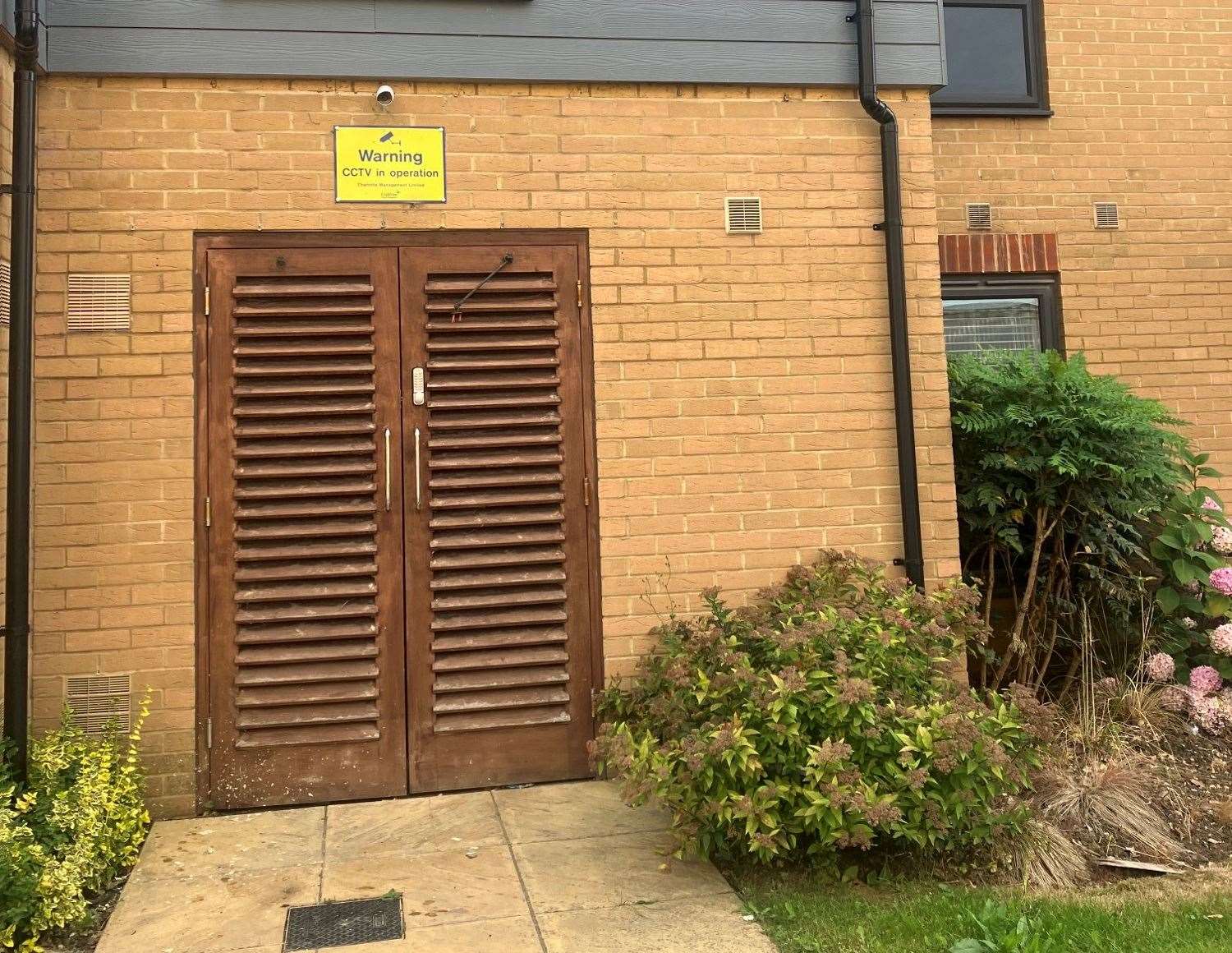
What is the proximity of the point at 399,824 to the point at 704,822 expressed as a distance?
1.41m

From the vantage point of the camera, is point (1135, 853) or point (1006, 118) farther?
point (1006, 118)

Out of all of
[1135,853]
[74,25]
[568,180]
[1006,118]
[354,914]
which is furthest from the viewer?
[1006,118]

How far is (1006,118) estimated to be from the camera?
6.65 meters

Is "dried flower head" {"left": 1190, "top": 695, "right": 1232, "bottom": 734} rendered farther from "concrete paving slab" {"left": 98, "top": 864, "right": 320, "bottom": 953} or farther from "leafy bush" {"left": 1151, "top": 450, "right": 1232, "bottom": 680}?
"concrete paving slab" {"left": 98, "top": 864, "right": 320, "bottom": 953}

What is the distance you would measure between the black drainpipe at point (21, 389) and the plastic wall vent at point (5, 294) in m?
0.02

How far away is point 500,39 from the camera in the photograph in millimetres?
4906

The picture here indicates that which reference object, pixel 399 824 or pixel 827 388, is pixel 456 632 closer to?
pixel 399 824

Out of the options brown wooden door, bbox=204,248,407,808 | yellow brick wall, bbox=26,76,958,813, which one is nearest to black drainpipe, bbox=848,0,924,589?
yellow brick wall, bbox=26,76,958,813

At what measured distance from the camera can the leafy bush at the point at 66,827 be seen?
136 inches

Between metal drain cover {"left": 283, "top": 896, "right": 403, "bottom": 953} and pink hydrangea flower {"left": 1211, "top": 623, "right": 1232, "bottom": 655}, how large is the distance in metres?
4.39

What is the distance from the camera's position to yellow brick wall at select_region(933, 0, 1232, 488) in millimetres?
6641

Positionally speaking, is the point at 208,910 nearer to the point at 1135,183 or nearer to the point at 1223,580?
the point at 1223,580

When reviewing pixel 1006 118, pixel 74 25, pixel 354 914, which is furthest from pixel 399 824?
pixel 1006 118

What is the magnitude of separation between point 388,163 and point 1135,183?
4.91 m
